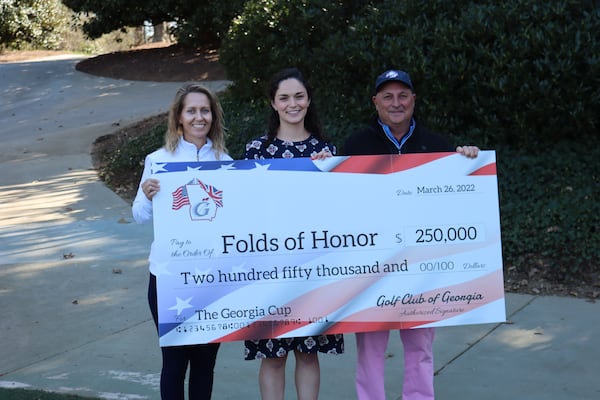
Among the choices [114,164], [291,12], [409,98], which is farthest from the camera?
[114,164]

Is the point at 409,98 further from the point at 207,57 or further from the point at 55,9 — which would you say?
the point at 55,9

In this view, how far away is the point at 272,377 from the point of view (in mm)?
4121

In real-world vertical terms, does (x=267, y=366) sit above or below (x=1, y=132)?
below

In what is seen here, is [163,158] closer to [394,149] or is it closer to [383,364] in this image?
[394,149]

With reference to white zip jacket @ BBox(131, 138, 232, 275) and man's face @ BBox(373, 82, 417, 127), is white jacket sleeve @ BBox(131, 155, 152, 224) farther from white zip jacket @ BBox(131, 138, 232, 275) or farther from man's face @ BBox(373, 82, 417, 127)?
man's face @ BBox(373, 82, 417, 127)

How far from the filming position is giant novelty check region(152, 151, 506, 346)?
3.89 meters

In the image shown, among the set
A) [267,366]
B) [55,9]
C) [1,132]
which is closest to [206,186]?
[267,366]

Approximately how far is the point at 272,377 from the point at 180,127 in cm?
124

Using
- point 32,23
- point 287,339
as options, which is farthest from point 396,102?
point 32,23

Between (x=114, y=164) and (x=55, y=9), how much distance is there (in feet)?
63.5

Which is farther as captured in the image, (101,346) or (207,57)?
(207,57)

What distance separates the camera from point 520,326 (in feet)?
19.5

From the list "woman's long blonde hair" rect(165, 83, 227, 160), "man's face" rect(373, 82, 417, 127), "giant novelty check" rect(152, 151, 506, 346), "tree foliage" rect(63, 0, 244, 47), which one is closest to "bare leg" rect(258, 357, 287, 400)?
"giant novelty check" rect(152, 151, 506, 346)

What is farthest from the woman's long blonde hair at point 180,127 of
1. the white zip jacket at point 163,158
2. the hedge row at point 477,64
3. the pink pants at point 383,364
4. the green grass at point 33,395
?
the hedge row at point 477,64
